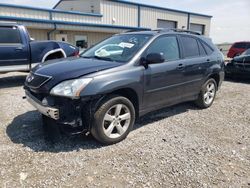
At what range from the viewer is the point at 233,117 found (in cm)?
531

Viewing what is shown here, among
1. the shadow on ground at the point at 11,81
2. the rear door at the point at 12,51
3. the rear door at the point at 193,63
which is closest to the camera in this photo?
the rear door at the point at 193,63

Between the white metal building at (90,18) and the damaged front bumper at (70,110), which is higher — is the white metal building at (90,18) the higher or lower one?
the higher one

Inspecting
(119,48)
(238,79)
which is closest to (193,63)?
(119,48)

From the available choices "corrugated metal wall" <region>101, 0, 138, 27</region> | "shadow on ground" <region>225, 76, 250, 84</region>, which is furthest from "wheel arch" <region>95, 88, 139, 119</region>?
"corrugated metal wall" <region>101, 0, 138, 27</region>

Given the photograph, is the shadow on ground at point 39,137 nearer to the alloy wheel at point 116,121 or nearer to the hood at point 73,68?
the alloy wheel at point 116,121

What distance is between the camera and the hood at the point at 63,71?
3.44 meters

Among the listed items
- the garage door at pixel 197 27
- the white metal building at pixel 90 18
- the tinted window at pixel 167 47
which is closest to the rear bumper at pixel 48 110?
the tinted window at pixel 167 47

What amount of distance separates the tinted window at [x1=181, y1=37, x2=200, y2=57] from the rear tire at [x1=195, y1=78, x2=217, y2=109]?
815 millimetres

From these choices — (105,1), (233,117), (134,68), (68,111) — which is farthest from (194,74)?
(105,1)

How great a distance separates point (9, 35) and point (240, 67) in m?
8.48

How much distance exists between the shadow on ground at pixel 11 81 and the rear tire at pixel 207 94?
615 centimetres

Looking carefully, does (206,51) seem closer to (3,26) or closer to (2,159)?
(2,159)

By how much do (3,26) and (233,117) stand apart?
7314 mm

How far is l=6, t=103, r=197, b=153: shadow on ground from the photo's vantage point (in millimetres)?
3646
